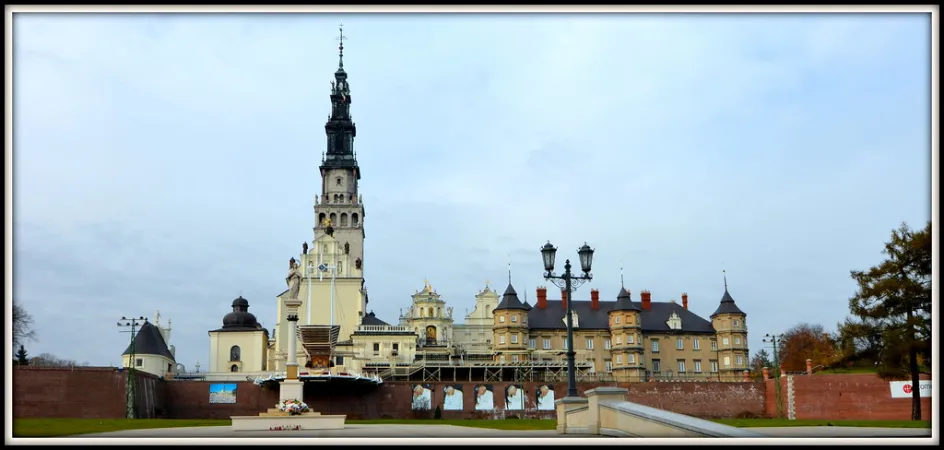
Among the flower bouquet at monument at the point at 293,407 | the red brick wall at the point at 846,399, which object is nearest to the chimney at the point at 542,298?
the red brick wall at the point at 846,399

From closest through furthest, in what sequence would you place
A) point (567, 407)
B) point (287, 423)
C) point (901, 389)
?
point (567, 407) < point (287, 423) < point (901, 389)

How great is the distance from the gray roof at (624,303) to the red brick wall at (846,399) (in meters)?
27.2

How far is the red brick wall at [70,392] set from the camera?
2100 inches

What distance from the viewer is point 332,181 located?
10356 centimetres

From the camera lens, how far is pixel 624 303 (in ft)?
295

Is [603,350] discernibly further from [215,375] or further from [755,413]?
[215,375]

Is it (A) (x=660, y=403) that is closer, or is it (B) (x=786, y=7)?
(B) (x=786, y=7)

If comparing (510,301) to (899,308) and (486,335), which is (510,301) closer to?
(486,335)

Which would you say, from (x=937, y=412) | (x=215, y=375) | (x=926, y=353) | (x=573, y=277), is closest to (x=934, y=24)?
(x=937, y=412)

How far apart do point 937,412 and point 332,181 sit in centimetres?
9053

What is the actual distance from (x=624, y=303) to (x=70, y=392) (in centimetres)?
5510

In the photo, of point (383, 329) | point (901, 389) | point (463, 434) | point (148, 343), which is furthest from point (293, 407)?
point (148, 343)

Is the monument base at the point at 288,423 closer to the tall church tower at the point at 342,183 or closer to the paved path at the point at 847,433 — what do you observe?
the paved path at the point at 847,433

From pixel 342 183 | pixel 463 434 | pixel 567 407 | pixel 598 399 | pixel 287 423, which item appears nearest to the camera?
pixel 598 399
